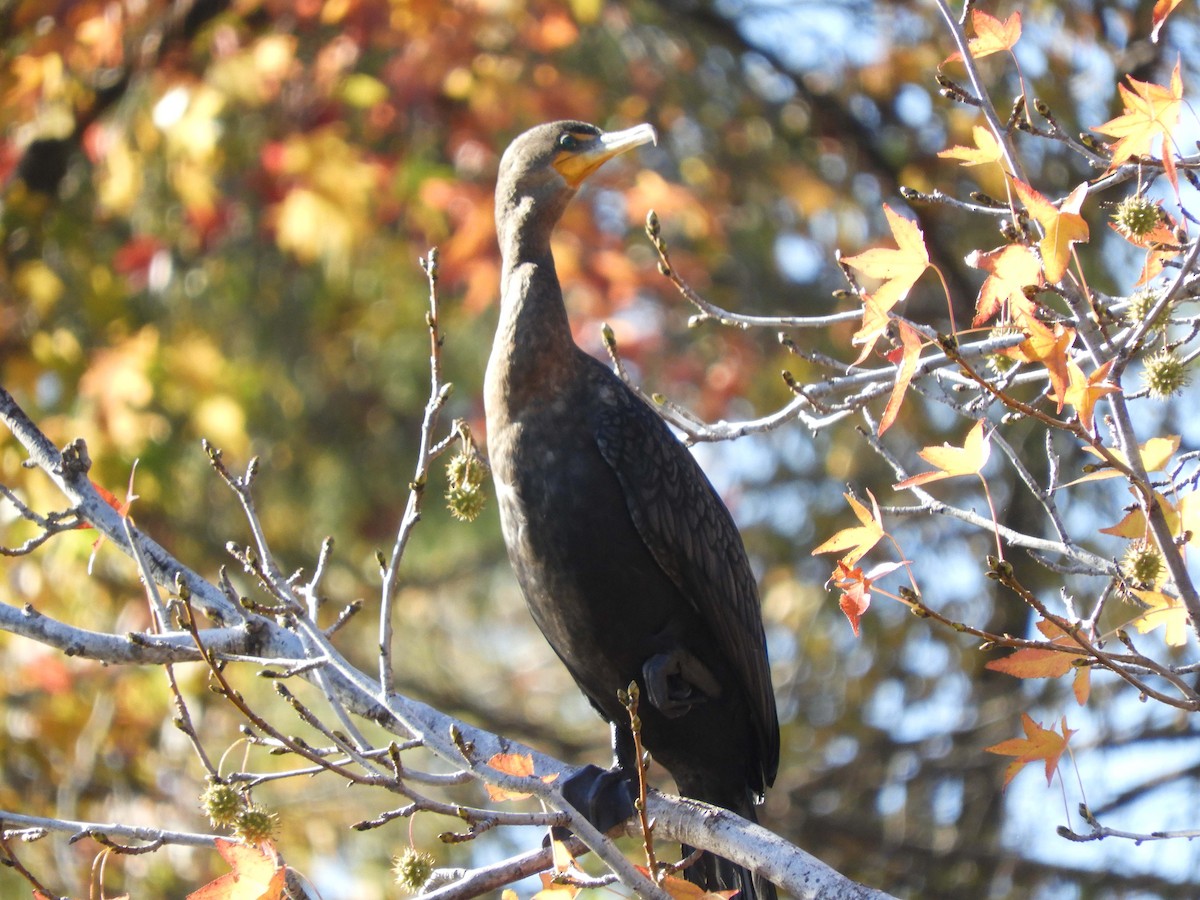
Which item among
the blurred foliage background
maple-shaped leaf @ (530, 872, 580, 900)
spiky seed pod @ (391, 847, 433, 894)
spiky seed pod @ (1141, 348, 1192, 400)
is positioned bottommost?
the blurred foliage background

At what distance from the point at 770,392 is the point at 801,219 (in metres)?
0.95

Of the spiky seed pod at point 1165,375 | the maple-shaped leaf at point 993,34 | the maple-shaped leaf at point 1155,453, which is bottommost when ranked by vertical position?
the spiky seed pod at point 1165,375

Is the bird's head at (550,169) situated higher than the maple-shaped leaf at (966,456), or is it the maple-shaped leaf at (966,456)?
the maple-shaped leaf at (966,456)

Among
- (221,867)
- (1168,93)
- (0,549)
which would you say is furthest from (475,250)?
(1168,93)

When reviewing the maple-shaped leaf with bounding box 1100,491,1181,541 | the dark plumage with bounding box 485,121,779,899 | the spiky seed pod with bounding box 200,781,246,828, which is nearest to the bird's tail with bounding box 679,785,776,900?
the dark plumage with bounding box 485,121,779,899

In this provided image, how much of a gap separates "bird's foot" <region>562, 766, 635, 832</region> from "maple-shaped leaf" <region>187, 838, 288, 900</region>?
0.92m

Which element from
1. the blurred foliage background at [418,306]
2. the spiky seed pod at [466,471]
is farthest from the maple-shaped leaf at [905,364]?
the blurred foliage background at [418,306]

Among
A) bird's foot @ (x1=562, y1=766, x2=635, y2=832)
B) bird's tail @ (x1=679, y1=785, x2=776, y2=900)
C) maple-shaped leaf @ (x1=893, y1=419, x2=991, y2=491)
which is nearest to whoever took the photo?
maple-shaped leaf @ (x1=893, y1=419, x2=991, y2=491)

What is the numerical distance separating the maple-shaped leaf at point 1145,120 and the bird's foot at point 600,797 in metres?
1.68

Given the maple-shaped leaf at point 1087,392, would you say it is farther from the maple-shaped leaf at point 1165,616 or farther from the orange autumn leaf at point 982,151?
→ the orange autumn leaf at point 982,151

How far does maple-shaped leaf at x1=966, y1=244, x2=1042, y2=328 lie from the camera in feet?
6.40

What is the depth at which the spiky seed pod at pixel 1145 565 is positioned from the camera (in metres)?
2.06

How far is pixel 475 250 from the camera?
253 inches

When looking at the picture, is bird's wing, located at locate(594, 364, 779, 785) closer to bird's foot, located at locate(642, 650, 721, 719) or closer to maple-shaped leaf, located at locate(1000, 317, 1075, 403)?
bird's foot, located at locate(642, 650, 721, 719)
